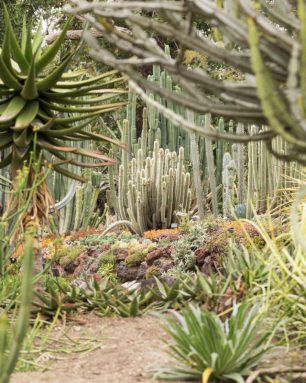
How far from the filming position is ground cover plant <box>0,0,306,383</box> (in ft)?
9.65

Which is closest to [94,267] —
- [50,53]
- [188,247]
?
[188,247]

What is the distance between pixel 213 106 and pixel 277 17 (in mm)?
497

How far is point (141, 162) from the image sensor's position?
11672 millimetres

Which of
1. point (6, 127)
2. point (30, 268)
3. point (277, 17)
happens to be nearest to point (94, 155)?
point (6, 127)

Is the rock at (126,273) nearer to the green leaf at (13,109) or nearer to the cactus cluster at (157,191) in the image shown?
the cactus cluster at (157,191)

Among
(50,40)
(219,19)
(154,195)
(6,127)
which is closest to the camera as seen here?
(219,19)

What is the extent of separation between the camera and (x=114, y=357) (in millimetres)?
4316

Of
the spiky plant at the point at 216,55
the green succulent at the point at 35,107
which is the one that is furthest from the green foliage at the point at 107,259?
the spiky plant at the point at 216,55

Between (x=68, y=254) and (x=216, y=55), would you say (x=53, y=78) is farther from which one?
(x=68, y=254)

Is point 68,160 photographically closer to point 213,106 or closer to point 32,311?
point 32,311

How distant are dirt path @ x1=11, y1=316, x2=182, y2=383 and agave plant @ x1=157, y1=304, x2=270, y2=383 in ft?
0.54

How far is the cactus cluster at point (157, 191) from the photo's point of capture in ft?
36.6

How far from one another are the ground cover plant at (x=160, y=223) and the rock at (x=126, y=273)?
1 cm

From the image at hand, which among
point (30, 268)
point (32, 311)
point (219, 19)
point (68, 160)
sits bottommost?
point (32, 311)
